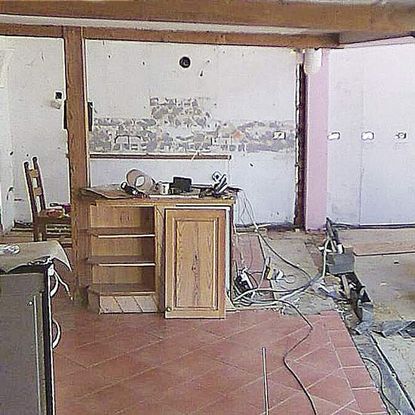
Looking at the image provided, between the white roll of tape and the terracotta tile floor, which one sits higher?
the white roll of tape

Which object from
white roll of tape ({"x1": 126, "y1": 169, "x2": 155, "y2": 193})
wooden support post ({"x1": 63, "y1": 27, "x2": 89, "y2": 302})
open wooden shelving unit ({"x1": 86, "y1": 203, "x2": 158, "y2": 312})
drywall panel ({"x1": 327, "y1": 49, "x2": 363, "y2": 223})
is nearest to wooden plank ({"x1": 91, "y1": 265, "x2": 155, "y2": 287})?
open wooden shelving unit ({"x1": 86, "y1": 203, "x2": 158, "y2": 312})

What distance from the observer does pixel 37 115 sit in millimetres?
7320

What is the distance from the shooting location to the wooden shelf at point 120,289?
450cm

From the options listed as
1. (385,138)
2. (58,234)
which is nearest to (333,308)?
(58,234)

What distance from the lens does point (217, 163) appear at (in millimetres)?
7609

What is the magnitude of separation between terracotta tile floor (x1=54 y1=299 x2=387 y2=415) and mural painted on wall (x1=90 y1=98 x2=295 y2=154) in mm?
3249

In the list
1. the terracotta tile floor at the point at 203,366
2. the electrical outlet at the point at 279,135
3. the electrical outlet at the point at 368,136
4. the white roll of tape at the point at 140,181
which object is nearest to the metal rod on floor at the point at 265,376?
the terracotta tile floor at the point at 203,366

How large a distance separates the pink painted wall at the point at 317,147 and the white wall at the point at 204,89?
225mm

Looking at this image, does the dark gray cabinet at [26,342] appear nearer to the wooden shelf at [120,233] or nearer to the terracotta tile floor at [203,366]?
the terracotta tile floor at [203,366]

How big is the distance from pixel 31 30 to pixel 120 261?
1.80 metres

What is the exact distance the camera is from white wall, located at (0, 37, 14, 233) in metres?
7.00

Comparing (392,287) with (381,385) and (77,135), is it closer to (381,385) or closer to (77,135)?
(381,385)

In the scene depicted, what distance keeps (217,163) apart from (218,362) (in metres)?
4.20

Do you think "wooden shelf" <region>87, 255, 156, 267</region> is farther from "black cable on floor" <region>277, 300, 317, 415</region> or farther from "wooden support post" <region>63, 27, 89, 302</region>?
"black cable on floor" <region>277, 300, 317, 415</region>
